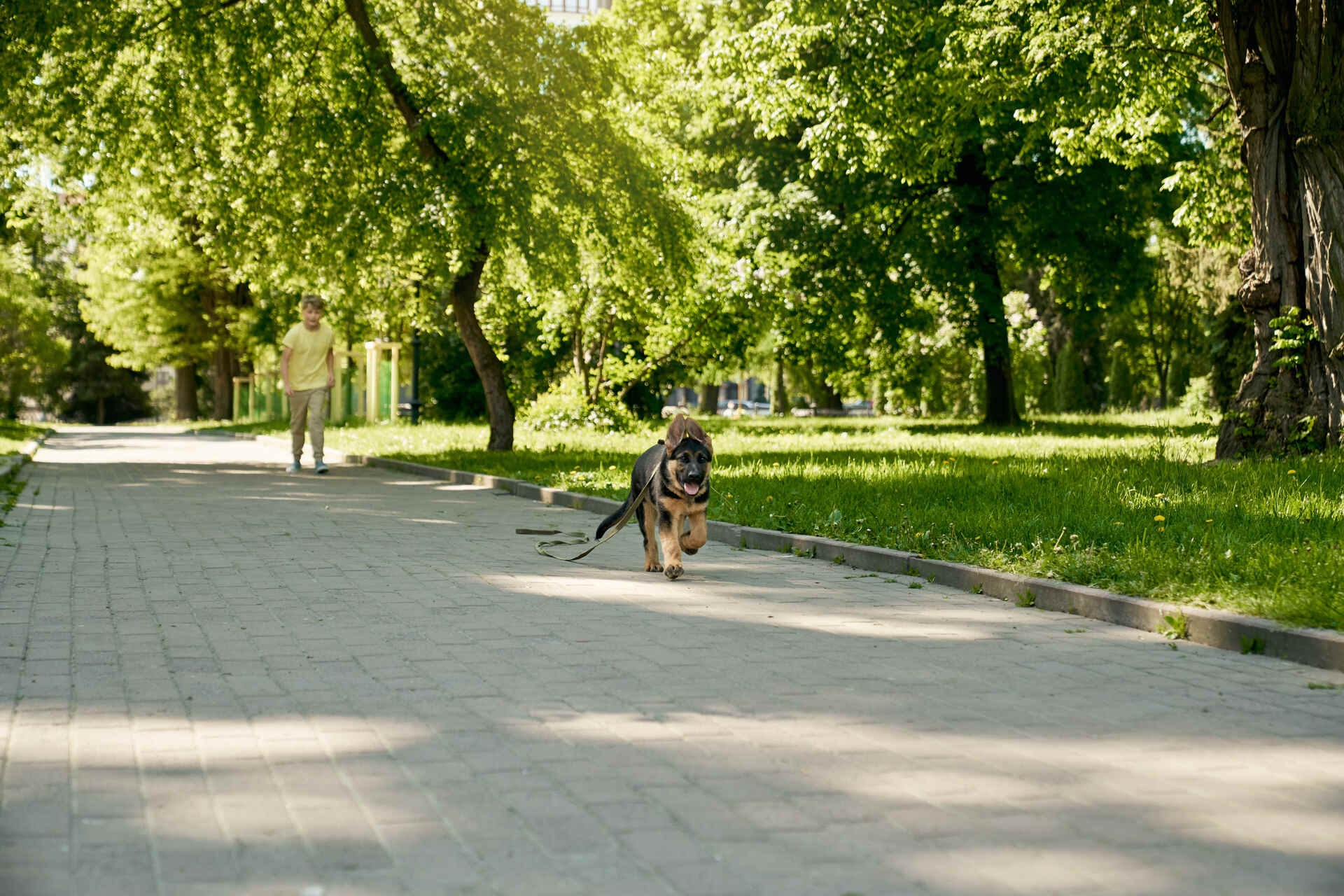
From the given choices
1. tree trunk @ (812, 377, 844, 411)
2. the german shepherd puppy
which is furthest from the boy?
tree trunk @ (812, 377, 844, 411)

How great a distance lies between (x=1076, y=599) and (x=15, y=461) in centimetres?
1744

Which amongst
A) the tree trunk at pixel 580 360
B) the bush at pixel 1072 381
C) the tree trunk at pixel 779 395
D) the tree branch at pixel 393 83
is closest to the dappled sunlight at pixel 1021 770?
the tree branch at pixel 393 83

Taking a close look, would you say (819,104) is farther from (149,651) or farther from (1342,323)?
(149,651)

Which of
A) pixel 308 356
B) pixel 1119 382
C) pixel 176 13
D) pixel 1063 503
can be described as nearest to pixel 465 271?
pixel 308 356

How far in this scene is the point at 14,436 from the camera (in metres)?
31.6

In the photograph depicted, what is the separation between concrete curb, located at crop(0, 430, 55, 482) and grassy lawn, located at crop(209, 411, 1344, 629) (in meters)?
5.45

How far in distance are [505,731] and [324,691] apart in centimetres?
104

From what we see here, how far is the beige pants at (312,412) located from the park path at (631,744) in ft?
33.1

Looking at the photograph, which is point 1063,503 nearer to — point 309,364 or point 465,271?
point 309,364

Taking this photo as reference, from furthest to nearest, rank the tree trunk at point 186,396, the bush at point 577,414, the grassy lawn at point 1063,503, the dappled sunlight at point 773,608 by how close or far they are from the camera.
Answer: the tree trunk at point 186,396 < the bush at point 577,414 < the grassy lawn at point 1063,503 < the dappled sunlight at point 773,608

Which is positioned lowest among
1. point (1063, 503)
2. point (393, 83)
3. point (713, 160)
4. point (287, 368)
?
point (1063, 503)

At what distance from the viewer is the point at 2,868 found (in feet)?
11.3

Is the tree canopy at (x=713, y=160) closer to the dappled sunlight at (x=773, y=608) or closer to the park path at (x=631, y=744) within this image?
the dappled sunlight at (x=773, y=608)

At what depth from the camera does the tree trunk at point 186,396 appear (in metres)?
60.2
